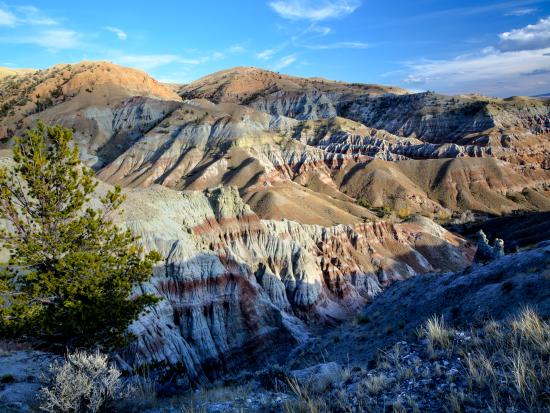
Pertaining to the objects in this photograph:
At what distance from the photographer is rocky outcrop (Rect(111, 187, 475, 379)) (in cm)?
2892

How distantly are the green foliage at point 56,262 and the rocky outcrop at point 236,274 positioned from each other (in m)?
10.3

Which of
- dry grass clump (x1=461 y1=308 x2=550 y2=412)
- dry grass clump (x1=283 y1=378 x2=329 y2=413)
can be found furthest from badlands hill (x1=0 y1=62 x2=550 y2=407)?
dry grass clump (x1=283 y1=378 x2=329 y2=413)

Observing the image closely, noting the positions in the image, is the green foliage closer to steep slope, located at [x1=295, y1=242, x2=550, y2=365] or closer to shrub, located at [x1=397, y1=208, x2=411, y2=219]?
steep slope, located at [x1=295, y1=242, x2=550, y2=365]

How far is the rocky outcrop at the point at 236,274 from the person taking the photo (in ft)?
94.9

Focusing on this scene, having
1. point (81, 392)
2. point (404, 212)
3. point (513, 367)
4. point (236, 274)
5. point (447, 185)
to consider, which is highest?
point (513, 367)

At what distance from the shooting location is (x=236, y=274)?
3375cm

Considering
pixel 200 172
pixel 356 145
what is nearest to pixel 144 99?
pixel 200 172

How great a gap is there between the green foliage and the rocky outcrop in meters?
10.3

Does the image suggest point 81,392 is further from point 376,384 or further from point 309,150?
point 309,150

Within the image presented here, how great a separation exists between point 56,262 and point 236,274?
2120 centimetres

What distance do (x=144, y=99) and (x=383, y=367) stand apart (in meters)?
134

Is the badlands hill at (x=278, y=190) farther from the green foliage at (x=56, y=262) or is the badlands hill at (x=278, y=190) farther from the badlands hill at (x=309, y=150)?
the green foliage at (x=56, y=262)

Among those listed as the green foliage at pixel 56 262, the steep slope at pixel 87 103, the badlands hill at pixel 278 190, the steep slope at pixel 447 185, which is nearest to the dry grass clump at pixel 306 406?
the green foliage at pixel 56 262

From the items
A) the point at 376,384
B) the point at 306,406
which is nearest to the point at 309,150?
the point at 376,384
